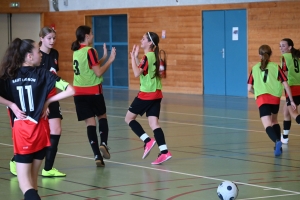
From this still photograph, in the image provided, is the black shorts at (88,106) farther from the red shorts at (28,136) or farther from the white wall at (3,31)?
the white wall at (3,31)

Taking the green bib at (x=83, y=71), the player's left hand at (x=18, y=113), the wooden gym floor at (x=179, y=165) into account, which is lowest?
the wooden gym floor at (x=179, y=165)

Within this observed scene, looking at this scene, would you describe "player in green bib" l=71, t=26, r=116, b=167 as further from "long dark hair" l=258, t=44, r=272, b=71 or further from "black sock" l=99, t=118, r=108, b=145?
"long dark hair" l=258, t=44, r=272, b=71

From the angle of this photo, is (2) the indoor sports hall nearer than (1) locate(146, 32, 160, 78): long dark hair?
Yes

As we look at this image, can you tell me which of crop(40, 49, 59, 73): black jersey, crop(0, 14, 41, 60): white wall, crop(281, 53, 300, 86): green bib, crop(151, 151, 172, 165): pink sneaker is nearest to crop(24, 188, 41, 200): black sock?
crop(40, 49, 59, 73): black jersey

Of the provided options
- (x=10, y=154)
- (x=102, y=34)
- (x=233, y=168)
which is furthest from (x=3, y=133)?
(x=102, y=34)

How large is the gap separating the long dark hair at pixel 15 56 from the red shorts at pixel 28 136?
41 centimetres

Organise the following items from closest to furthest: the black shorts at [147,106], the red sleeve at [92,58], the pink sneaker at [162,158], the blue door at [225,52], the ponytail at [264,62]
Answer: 1. the red sleeve at [92,58]
2. the pink sneaker at [162,158]
3. the black shorts at [147,106]
4. the ponytail at [264,62]
5. the blue door at [225,52]

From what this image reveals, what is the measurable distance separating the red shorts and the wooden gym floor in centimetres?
159

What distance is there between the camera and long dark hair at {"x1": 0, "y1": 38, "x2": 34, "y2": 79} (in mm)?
5539

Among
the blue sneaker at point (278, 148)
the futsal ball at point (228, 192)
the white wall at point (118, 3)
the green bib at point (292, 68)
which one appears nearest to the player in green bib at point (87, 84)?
the blue sneaker at point (278, 148)

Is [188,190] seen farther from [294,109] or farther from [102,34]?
[102,34]

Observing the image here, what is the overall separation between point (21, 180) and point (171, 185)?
2528 mm

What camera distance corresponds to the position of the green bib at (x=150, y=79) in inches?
359

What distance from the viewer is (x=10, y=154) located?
9992 millimetres
